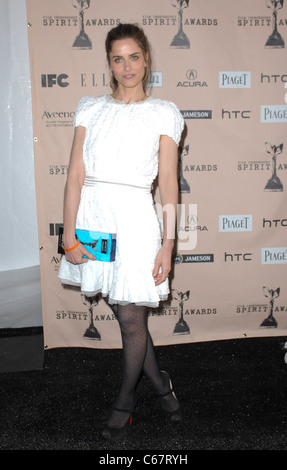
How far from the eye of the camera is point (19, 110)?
277cm

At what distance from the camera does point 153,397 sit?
2.16 meters

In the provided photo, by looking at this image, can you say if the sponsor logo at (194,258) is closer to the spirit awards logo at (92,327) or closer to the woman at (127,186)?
the spirit awards logo at (92,327)

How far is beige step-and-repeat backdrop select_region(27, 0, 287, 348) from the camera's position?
2477 millimetres

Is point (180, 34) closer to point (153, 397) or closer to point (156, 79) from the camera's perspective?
point (156, 79)

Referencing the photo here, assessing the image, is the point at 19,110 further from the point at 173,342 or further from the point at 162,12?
the point at 173,342

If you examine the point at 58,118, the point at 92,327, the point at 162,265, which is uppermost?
the point at 58,118

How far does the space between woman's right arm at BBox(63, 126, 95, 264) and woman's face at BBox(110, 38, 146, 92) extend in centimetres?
26

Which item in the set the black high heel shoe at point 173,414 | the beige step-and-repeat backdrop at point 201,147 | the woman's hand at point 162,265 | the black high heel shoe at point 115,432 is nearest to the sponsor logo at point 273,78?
the beige step-and-repeat backdrop at point 201,147

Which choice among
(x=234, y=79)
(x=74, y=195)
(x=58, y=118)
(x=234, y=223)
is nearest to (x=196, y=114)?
(x=234, y=79)

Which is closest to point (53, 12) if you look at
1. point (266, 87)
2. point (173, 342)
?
point (266, 87)

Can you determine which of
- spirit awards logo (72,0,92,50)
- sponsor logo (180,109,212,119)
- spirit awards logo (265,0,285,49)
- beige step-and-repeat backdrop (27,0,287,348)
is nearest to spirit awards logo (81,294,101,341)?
beige step-and-repeat backdrop (27,0,287,348)

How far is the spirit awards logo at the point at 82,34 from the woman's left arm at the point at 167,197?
1.12m

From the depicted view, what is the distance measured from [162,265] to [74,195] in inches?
18.1

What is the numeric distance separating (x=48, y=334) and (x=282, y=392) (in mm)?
1440
